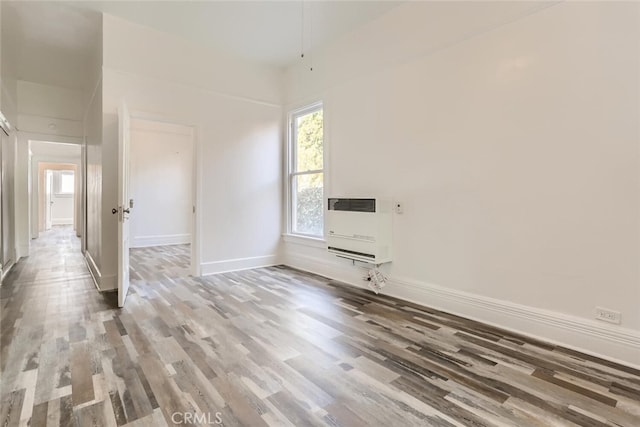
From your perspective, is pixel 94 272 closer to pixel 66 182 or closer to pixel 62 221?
pixel 62 221

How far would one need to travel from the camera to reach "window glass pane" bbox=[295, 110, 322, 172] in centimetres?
452

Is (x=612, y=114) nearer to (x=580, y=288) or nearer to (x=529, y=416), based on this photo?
(x=580, y=288)

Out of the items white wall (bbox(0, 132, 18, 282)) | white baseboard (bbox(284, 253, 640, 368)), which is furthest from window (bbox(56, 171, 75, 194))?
white baseboard (bbox(284, 253, 640, 368))

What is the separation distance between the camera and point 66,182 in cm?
1290

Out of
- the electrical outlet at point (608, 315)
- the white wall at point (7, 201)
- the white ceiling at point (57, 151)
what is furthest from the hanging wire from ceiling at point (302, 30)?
the white ceiling at point (57, 151)

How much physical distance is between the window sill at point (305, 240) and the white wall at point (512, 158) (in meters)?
1.08

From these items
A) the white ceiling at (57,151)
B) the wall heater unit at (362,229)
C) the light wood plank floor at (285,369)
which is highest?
the white ceiling at (57,151)

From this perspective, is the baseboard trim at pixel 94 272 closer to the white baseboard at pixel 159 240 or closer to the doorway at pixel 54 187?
the white baseboard at pixel 159 240

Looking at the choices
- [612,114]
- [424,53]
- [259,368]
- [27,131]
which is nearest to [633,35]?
[612,114]

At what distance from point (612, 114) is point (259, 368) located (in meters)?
2.86

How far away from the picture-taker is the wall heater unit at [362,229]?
335cm

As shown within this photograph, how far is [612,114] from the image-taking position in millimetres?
2086

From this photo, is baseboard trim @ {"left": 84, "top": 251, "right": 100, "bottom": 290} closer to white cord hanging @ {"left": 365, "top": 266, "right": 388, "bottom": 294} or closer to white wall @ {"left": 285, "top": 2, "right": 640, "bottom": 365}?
white cord hanging @ {"left": 365, "top": 266, "right": 388, "bottom": 294}

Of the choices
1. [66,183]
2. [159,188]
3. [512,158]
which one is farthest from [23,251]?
[66,183]
